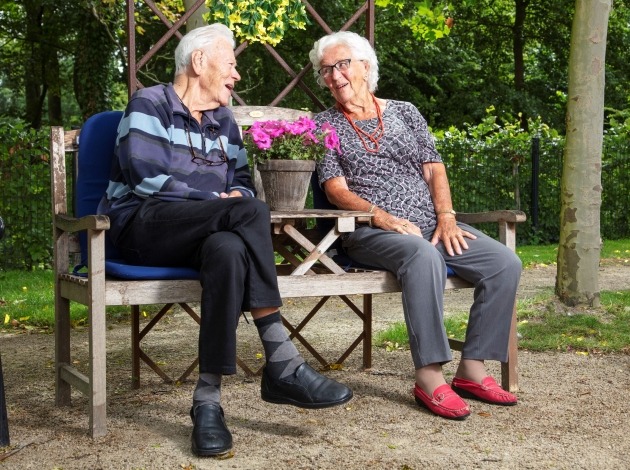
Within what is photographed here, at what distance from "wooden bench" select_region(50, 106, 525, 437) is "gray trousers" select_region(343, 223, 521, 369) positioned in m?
0.10

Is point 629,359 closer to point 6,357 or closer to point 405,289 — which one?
point 405,289

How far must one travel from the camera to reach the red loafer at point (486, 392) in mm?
3980

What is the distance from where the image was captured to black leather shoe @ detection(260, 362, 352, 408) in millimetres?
3309

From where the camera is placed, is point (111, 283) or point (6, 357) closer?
point (111, 283)

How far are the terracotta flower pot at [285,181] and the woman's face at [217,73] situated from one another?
1.14 ft

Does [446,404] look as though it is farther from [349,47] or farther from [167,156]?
[349,47]

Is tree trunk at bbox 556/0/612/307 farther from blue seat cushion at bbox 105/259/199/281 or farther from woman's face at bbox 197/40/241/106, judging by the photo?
blue seat cushion at bbox 105/259/199/281

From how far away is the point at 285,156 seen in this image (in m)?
4.09

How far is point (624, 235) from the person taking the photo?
42.3 feet

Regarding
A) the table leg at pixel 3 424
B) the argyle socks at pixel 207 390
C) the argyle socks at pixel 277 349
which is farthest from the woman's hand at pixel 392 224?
the table leg at pixel 3 424

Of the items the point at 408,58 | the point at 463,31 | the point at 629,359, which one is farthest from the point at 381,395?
the point at 463,31

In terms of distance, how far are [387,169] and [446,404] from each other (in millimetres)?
1133

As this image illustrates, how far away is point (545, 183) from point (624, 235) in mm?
1455

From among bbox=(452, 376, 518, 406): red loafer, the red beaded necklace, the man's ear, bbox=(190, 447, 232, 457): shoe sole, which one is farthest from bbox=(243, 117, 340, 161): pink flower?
bbox=(190, 447, 232, 457): shoe sole
